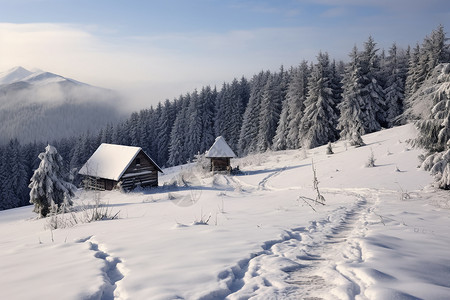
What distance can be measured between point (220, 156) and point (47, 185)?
17712 millimetres

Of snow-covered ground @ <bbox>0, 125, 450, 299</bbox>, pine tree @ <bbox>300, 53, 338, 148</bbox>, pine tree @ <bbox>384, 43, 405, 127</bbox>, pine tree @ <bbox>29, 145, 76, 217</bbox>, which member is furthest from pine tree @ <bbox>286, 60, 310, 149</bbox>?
snow-covered ground @ <bbox>0, 125, 450, 299</bbox>

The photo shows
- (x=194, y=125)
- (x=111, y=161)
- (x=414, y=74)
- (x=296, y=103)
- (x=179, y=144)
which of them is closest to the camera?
(x=111, y=161)

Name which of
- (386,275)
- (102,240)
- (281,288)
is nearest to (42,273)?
(102,240)

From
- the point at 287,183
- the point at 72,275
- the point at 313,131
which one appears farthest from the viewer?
the point at 313,131

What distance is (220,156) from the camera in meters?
33.8

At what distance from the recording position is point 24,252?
16.2ft

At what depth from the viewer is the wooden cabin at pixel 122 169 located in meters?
28.6

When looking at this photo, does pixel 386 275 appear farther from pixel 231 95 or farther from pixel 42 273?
pixel 231 95

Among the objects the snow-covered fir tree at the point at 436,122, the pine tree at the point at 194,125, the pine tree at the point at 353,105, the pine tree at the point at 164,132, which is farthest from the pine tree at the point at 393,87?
the pine tree at the point at 164,132

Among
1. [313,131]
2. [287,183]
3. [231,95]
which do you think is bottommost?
[287,183]

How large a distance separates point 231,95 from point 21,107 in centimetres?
18517

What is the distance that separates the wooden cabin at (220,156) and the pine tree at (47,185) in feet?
53.2

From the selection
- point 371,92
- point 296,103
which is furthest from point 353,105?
point 296,103

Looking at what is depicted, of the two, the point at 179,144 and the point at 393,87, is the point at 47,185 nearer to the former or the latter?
the point at 393,87
